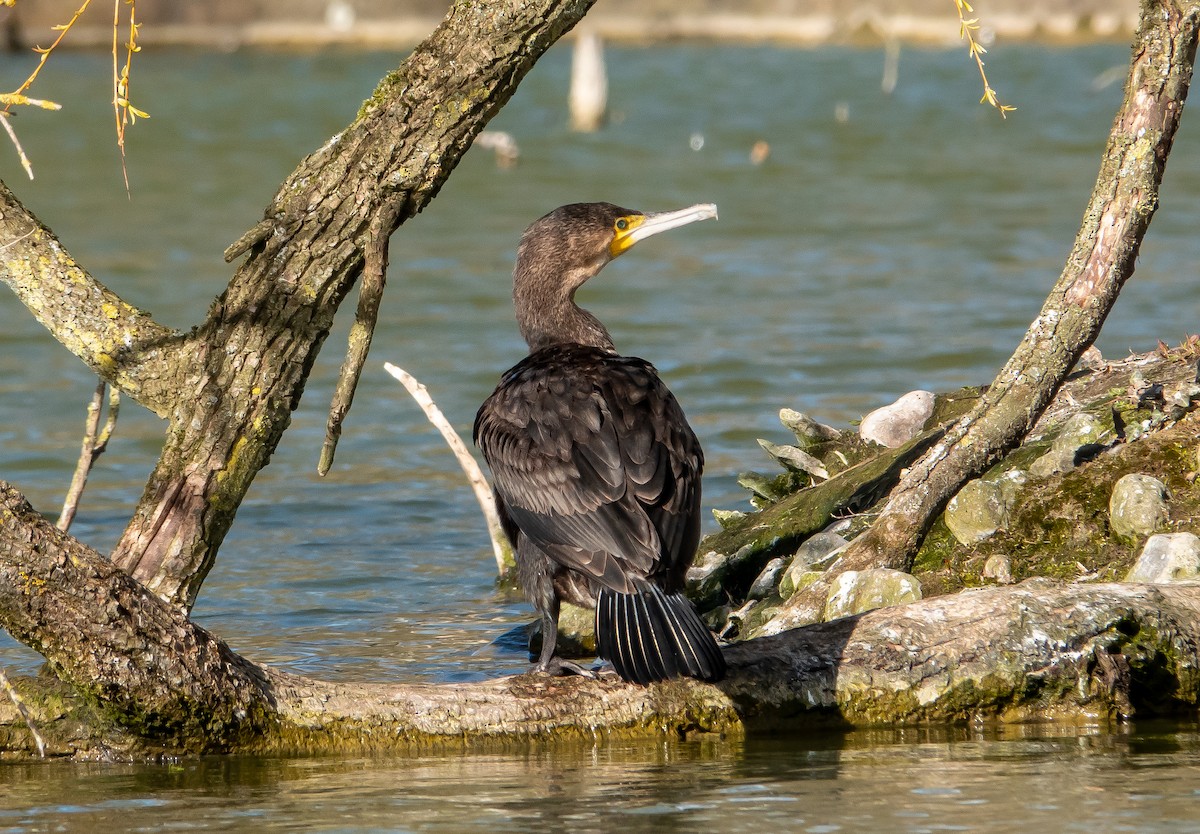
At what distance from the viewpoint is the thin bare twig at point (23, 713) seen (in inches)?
167

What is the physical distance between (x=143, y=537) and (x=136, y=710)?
0.64 meters

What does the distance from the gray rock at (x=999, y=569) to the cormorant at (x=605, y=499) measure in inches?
42.7

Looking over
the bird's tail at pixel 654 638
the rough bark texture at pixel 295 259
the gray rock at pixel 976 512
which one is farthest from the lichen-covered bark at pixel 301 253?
the gray rock at pixel 976 512

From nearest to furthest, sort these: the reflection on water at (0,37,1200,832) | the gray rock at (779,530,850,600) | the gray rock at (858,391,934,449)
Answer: the reflection on water at (0,37,1200,832)
the gray rock at (779,530,850,600)
the gray rock at (858,391,934,449)

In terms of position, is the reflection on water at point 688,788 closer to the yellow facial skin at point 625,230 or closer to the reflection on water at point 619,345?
the reflection on water at point 619,345

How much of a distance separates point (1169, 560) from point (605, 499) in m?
1.71

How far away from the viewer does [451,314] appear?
14672 mm

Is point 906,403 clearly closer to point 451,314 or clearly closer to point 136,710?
point 136,710

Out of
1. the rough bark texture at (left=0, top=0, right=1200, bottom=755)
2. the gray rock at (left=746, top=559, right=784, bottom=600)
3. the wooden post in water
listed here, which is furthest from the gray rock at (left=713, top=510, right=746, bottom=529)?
the wooden post in water

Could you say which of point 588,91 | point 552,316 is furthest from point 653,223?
point 588,91

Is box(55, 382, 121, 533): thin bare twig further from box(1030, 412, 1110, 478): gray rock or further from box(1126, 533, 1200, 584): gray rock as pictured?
box(1126, 533, 1200, 584): gray rock

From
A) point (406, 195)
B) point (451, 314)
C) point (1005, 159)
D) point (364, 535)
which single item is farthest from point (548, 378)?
point (1005, 159)

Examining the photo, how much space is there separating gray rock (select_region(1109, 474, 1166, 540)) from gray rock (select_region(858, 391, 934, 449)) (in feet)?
5.17

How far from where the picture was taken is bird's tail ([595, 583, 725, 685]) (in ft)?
14.1
